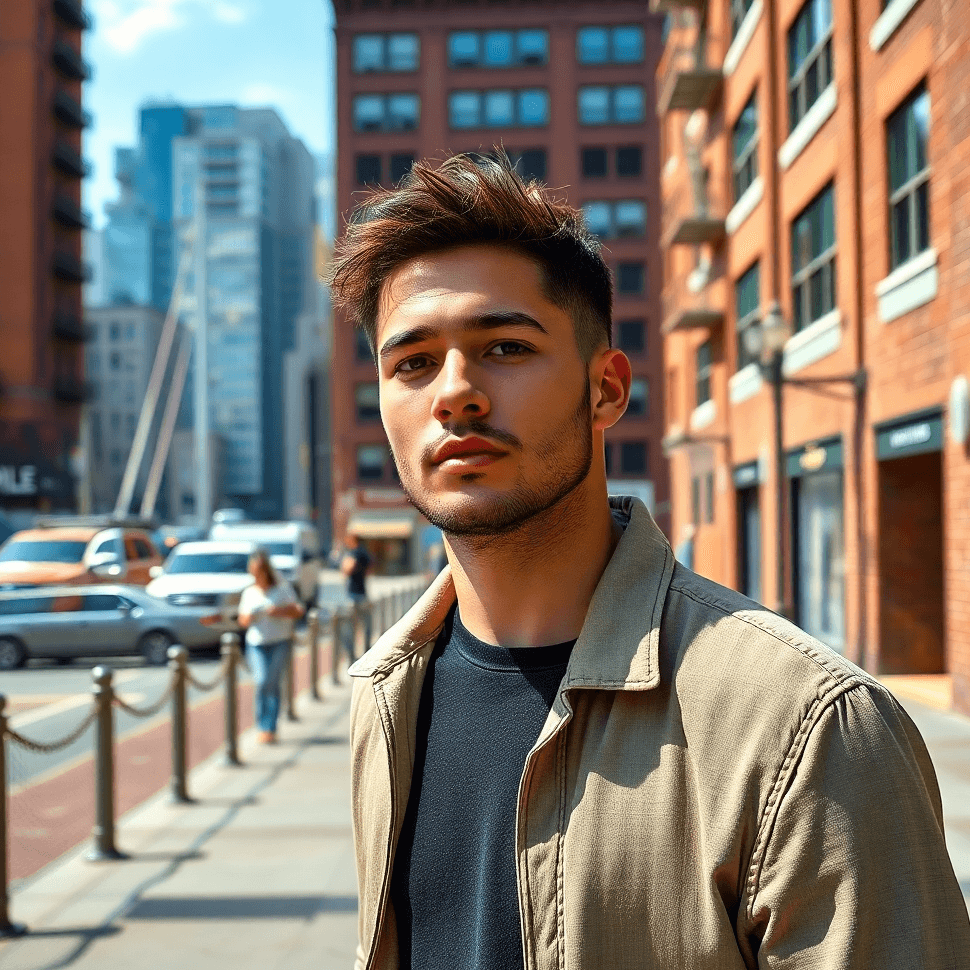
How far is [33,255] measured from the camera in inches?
2283

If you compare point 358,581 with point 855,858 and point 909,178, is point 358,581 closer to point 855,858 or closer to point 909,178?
point 909,178

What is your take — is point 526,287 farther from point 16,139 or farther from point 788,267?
point 16,139

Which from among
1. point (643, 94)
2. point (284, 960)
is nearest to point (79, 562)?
point (284, 960)

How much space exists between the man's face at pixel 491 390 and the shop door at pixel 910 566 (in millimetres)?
12666

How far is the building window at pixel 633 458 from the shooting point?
62031 millimetres

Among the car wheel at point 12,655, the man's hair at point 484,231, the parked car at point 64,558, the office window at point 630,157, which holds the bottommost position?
the car wheel at point 12,655

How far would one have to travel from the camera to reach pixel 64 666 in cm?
1783

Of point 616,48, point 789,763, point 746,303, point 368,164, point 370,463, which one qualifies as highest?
point 616,48

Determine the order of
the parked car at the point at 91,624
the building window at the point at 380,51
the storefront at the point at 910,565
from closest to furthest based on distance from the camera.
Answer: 1. the storefront at the point at 910,565
2. the parked car at the point at 91,624
3. the building window at the point at 380,51

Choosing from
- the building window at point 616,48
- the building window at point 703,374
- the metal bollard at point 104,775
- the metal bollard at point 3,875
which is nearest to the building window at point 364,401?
the building window at point 616,48

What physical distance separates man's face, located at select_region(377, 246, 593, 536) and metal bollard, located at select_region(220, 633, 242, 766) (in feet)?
28.0

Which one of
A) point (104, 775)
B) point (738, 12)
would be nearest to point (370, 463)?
point (738, 12)

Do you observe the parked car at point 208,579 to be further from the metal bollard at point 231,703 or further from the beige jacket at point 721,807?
the beige jacket at point 721,807

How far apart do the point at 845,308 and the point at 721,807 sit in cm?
1407
